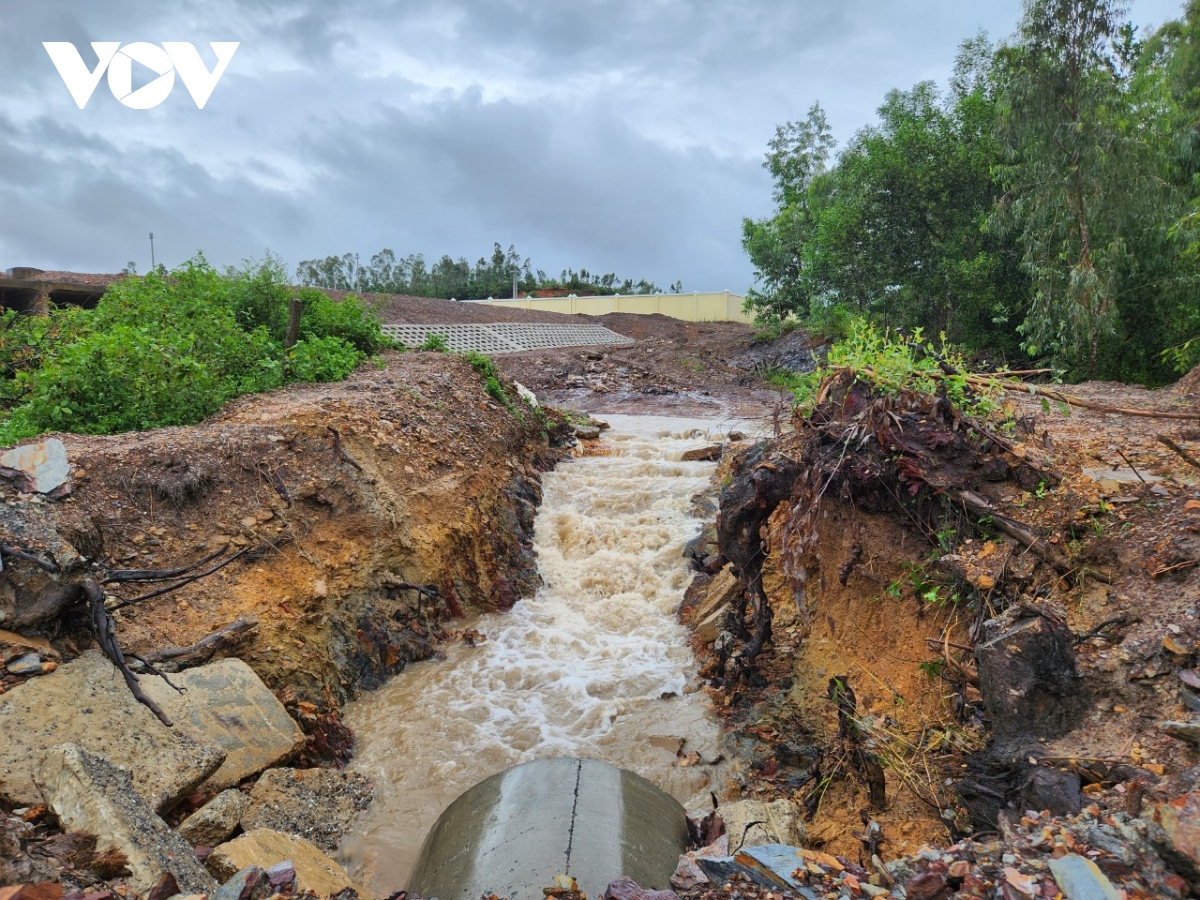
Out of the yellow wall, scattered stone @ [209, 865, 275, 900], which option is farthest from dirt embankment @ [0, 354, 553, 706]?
the yellow wall

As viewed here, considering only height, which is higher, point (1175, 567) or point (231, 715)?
point (1175, 567)

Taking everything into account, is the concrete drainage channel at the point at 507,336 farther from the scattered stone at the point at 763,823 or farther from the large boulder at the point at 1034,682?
the large boulder at the point at 1034,682

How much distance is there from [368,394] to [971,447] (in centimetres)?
641

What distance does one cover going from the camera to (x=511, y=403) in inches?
422

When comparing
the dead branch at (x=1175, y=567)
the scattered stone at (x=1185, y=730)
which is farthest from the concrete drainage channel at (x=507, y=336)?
the scattered stone at (x=1185, y=730)

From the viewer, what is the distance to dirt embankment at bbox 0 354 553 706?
195 inches

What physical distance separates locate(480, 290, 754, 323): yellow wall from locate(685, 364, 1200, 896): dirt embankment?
31.7 m

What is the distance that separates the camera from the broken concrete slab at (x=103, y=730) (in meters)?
3.26

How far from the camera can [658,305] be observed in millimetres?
37531

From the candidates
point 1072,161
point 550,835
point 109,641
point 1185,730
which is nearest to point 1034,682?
point 1185,730

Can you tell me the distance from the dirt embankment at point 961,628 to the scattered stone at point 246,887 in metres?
2.20

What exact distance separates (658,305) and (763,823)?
35297 millimetres

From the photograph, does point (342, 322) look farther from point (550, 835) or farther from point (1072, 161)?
point (1072, 161)

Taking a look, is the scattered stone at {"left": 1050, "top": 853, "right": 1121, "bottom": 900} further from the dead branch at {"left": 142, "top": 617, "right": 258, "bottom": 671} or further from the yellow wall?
the yellow wall
